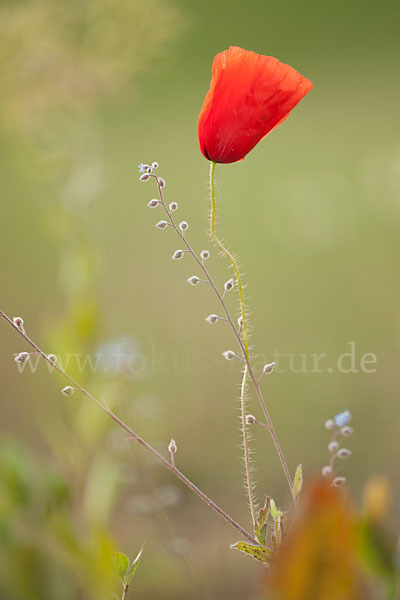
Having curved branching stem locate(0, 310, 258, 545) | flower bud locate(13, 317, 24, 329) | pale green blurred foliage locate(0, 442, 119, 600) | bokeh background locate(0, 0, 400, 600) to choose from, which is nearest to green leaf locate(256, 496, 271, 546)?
curved branching stem locate(0, 310, 258, 545)

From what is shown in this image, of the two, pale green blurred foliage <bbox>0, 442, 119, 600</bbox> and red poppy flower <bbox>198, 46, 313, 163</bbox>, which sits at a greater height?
red poppy flower <bbox>198, 46, 313, 163</bbox>

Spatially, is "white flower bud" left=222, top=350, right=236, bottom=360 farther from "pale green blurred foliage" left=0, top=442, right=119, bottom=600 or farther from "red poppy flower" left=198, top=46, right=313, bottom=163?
"pale green blurred foliage" left=0, top=442, right=119, bottom=600

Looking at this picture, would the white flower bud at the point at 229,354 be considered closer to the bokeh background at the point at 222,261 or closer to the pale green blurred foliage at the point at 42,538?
the pale green blurred foliage at the point at 42,538

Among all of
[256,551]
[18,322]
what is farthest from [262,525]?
[18,322]

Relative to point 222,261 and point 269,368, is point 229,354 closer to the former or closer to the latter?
point 269,368

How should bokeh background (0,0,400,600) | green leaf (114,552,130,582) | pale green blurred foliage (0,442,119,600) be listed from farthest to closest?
bokeh background (0,0,400,600) < pale green blurred foliage (0,442,119,600) < green leaf (114,552,130,582)

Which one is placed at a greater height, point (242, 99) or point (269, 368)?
point (242, 99)

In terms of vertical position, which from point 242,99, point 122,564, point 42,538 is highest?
point 242,99
